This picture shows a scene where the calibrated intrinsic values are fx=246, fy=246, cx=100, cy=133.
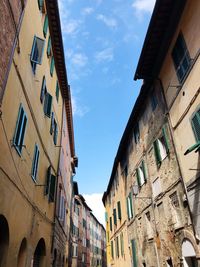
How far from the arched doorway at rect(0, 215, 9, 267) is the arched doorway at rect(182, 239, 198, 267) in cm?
574

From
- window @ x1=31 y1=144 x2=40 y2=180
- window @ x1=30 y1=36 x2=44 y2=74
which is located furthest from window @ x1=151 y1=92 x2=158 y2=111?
window @ x1=31 y1=144 x2=40 y2=180

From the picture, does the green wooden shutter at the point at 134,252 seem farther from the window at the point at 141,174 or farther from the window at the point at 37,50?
the window at the point at 37,50

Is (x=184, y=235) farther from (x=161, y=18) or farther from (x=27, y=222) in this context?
(x=161, y=18)

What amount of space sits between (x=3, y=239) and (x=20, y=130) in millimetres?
3056

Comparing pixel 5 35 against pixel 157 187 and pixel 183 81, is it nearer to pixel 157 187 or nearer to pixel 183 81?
pixel 183 81

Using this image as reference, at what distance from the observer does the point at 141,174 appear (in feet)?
46.0

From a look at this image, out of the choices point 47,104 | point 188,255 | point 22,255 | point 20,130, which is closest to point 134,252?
point 188,255

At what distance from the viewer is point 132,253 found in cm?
1571

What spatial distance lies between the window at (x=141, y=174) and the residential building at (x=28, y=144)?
484cm

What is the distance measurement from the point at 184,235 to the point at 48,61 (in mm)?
10066

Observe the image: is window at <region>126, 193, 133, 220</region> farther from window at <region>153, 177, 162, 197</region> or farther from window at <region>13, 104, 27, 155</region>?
window at <region>13, 104, 27, 155</region>

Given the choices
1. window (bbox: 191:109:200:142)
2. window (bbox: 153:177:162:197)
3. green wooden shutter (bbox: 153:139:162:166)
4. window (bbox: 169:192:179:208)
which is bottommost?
window (bbox: 169:192:179:208)

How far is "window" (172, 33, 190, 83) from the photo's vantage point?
8516 millimetres

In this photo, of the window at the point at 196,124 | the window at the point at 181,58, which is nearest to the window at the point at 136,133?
the window at the point at 181,58
